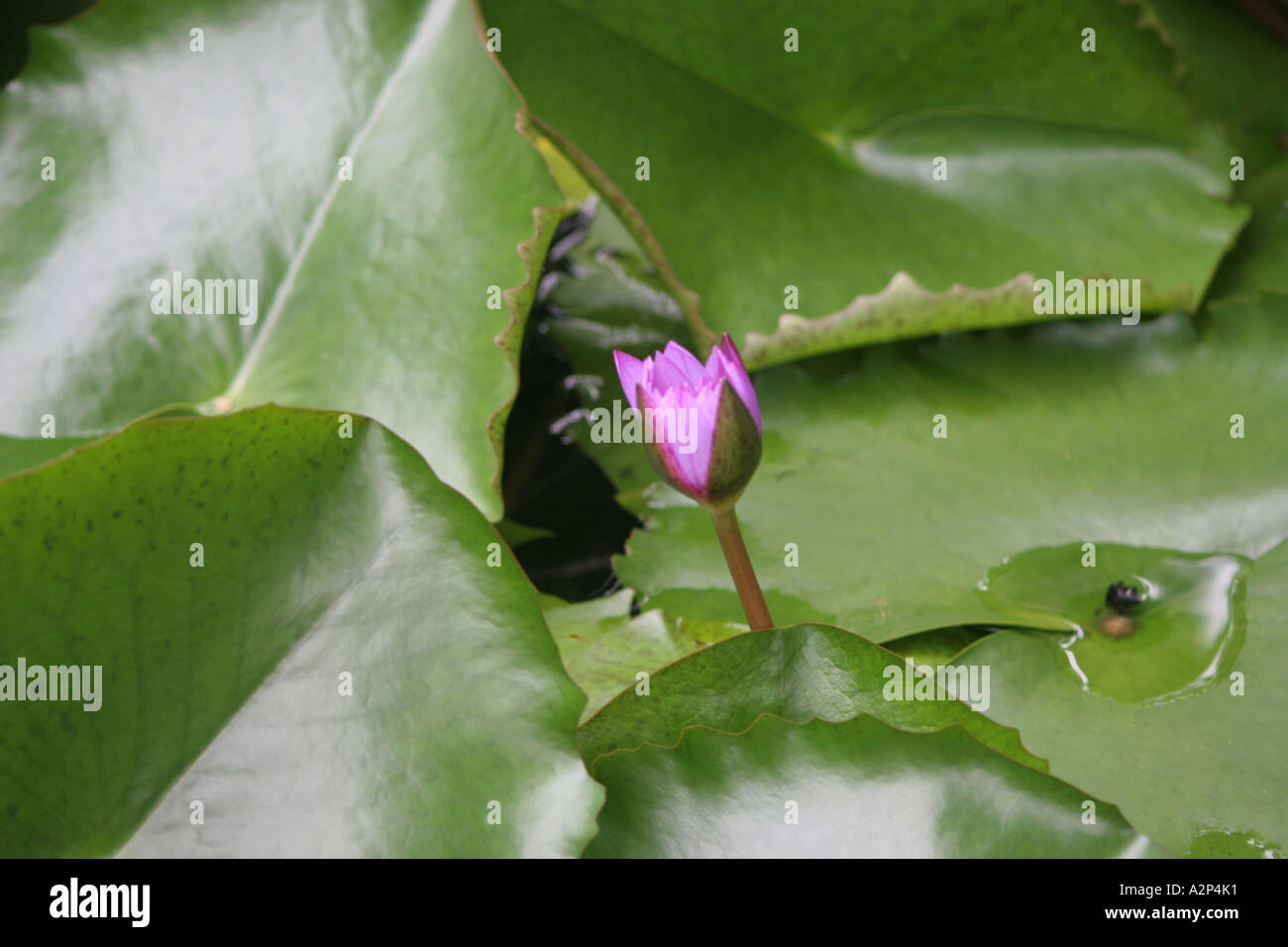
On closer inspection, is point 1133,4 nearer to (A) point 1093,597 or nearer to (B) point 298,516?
(A) point 1093,597

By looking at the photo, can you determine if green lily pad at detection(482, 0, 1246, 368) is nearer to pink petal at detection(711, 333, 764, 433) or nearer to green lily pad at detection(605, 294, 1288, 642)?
green lily pad at detection(605, 294, 1288, 642)

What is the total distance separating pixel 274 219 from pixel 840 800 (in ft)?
2.56

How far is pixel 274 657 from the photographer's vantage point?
0.71 metres

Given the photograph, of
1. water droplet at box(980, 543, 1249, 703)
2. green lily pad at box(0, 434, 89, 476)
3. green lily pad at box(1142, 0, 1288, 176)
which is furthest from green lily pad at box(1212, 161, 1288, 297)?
green lily pad at box(0, 434, 89, 476)

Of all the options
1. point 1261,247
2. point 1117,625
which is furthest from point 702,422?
point 1261,247

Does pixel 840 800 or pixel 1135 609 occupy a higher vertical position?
pixel 1135 609

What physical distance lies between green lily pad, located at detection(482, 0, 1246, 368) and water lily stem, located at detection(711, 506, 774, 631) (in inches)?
13.4

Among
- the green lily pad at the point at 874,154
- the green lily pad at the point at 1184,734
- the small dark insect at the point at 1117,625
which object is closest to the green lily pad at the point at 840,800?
the green lily pad at the point at 1184,734

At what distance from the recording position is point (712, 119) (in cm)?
117

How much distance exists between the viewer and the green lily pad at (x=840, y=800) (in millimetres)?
636

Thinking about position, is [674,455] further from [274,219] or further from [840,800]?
[274,219]

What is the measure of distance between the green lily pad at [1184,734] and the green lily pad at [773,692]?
9 centimetres

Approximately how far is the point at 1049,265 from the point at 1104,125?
0.23 metres
